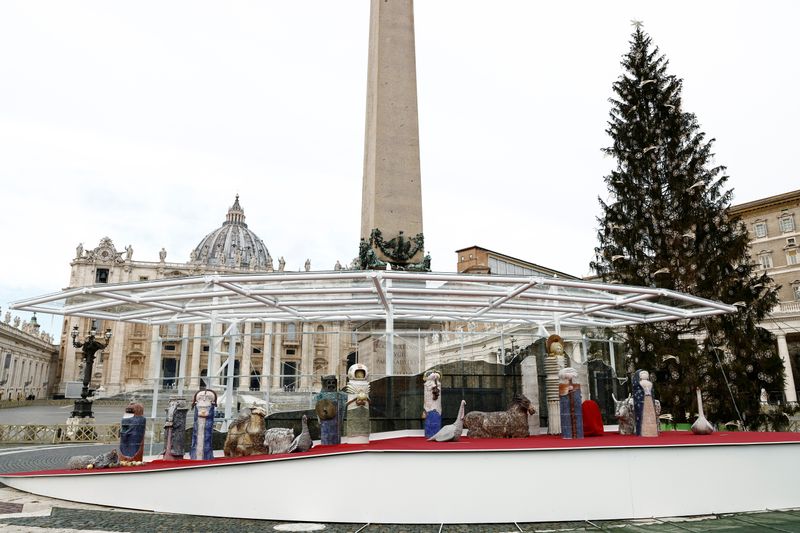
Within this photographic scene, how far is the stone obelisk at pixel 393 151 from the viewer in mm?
13609

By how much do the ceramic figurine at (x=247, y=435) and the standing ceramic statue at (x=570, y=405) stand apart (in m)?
5.12

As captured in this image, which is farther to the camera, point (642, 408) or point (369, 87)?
point (369, 87)

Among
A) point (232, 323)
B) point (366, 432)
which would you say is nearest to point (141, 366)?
point (232, 323)

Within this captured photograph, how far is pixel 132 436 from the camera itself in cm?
918

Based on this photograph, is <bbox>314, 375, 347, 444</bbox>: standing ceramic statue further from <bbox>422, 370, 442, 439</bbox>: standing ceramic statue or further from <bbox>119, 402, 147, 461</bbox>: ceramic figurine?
<bbox>119, 402, 147, 461</bbox>: ceramic figurine

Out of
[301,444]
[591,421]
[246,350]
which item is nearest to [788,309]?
[246,350]

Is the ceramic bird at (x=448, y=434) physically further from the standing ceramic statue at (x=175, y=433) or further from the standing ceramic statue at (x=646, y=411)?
the standing ceramic statue at (x=175, y=433)

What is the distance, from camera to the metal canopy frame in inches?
361

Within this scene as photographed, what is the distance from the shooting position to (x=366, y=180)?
14641mm

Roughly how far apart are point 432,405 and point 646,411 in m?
3.86

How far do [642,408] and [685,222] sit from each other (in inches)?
496

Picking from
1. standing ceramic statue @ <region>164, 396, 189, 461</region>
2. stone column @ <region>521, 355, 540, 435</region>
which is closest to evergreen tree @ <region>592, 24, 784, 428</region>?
stone column @ <region>521, 355, 540, 435</region>

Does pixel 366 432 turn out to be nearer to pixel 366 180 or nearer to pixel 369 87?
pixel 366 180

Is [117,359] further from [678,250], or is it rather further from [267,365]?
[678,250]
